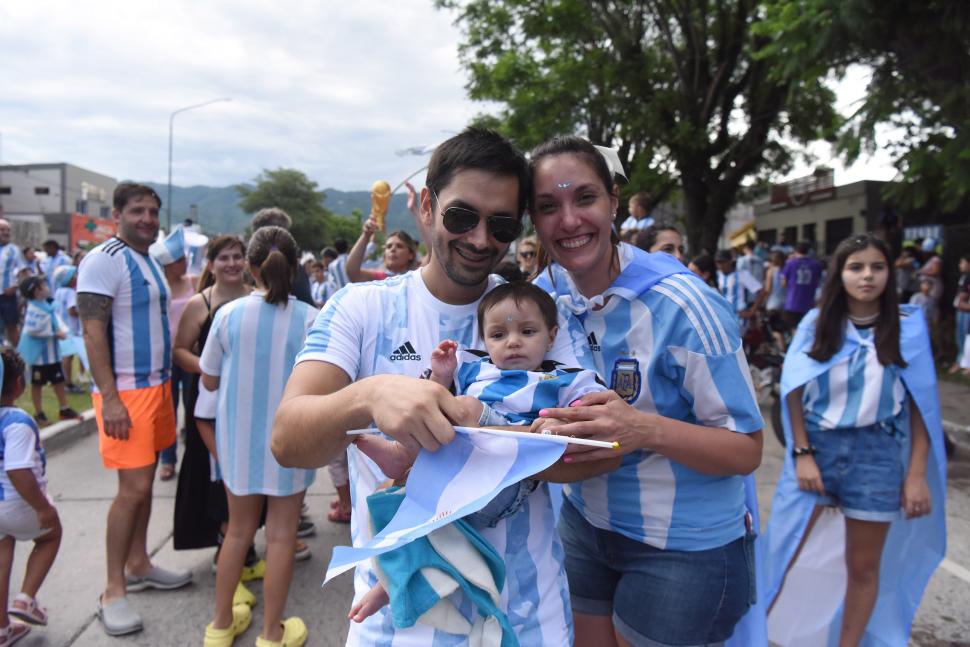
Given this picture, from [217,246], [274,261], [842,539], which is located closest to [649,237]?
[842,539]

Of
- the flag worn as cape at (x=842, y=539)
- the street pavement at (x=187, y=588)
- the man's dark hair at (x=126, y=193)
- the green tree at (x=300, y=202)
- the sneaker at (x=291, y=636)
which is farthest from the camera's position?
the green tree at (x=300, y=202)

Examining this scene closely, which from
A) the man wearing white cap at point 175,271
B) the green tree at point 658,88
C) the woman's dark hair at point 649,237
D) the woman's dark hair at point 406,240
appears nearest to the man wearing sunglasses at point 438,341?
the man wearing white cap at point 175,271

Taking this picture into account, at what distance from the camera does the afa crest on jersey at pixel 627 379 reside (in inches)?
73.1

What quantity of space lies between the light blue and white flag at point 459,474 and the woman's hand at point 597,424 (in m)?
0.09

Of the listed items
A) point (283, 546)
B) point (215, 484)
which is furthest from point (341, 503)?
point (283, 546)

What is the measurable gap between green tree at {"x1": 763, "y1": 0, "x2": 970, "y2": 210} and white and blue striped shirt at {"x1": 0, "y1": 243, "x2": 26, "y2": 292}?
1066 centimetres

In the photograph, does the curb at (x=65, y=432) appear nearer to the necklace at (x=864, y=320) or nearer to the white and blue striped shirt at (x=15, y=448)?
the white and blue striped shirt at (x=15, y=448)

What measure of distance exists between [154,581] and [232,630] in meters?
0.91

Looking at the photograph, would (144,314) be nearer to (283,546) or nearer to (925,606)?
(283,546)

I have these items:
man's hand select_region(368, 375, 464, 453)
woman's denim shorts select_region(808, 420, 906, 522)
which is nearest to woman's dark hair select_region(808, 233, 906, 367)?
woman's denim shorts select_region(808, 420, 906, 522)

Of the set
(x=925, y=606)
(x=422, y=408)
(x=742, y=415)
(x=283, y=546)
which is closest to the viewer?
(x=422, y=408)

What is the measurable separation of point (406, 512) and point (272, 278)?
2183 millimetres

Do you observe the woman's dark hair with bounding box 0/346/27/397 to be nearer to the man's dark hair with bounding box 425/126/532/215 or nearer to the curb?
the man's dark hair with bounding box 425/126/532/215

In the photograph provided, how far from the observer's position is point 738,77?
16.5 meters
